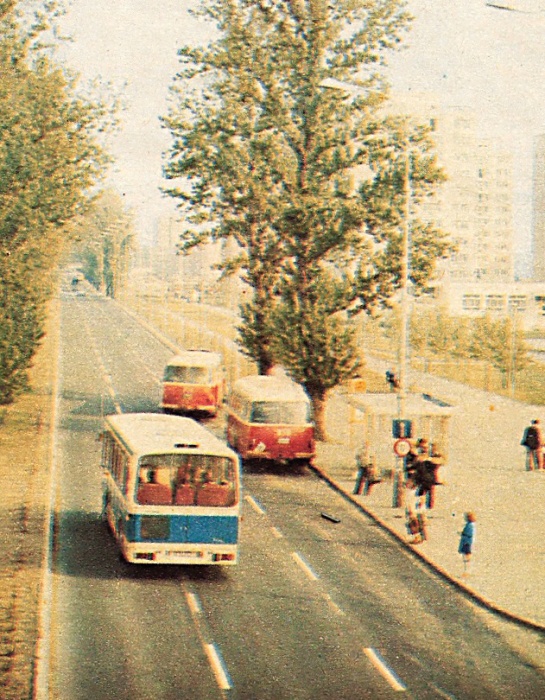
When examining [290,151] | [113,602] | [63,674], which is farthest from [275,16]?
[63,674]

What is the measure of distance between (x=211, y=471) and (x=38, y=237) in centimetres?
3064

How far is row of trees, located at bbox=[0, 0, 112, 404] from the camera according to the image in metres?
40.3

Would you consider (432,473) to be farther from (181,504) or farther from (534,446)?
(534,446)

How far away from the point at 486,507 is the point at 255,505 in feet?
19.8

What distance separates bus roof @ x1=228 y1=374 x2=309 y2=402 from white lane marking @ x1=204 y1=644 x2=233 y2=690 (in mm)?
17170

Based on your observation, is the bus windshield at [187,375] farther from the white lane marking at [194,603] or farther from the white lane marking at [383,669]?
the white lane marking at [383,669]

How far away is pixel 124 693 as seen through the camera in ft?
48.0

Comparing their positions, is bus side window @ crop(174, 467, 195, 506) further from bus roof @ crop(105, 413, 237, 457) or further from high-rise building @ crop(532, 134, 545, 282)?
high-rise building @ crop(532, 134, 545, 282)

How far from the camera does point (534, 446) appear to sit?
3506cm

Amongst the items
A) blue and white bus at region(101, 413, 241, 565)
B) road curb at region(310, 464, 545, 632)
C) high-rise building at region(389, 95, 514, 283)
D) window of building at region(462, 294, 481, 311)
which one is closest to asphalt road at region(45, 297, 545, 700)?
road curb at region(310, 464, 545, 632)

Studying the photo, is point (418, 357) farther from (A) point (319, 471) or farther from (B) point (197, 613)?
(B) point (197, 613)

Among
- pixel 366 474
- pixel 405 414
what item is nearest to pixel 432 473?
pixel 405 414

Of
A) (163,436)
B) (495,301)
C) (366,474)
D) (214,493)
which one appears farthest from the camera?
(495,301)

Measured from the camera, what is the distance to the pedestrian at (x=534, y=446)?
3500cm
